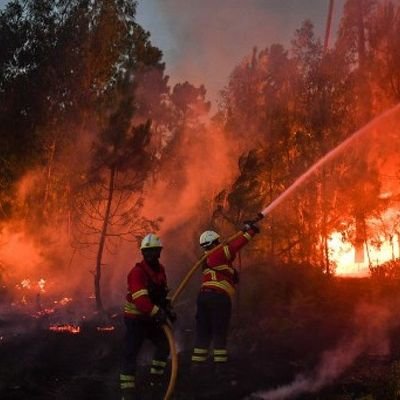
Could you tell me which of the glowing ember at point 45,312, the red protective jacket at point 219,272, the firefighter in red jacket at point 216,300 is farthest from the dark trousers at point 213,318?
the glowing ember at point 45,312

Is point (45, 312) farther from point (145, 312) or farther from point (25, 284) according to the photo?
point (145, 312)

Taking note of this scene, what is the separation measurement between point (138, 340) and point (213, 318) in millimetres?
2004

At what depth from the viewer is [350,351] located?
439 inches

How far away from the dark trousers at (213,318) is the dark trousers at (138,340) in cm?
141

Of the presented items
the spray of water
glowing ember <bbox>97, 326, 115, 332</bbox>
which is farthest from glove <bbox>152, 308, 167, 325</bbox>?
the spray of water

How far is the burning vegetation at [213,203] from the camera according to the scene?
36.6 feet

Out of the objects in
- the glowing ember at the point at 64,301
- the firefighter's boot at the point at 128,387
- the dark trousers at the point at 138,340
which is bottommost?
the firefighter's boot at the point at 128,387

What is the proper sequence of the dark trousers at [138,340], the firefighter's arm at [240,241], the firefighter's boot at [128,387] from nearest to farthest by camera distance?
the firefighter's boot at [128,387] → the dark trousers at [138,340] → the firefighter's arm at [240,241]

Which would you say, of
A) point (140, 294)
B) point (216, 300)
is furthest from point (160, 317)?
point (216, 300)

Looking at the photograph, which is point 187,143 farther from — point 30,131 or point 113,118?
point 113,118

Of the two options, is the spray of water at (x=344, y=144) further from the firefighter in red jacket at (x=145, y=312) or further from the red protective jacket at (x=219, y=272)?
the firefighter in red jacket at (x=145, y=312)

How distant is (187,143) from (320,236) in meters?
13.0

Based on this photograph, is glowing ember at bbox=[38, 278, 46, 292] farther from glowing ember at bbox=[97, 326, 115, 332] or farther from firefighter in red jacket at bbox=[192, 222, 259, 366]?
firefighter in red jacket at bbox=[192, 222, 259, 366]

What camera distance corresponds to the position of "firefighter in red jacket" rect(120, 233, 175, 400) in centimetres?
722
